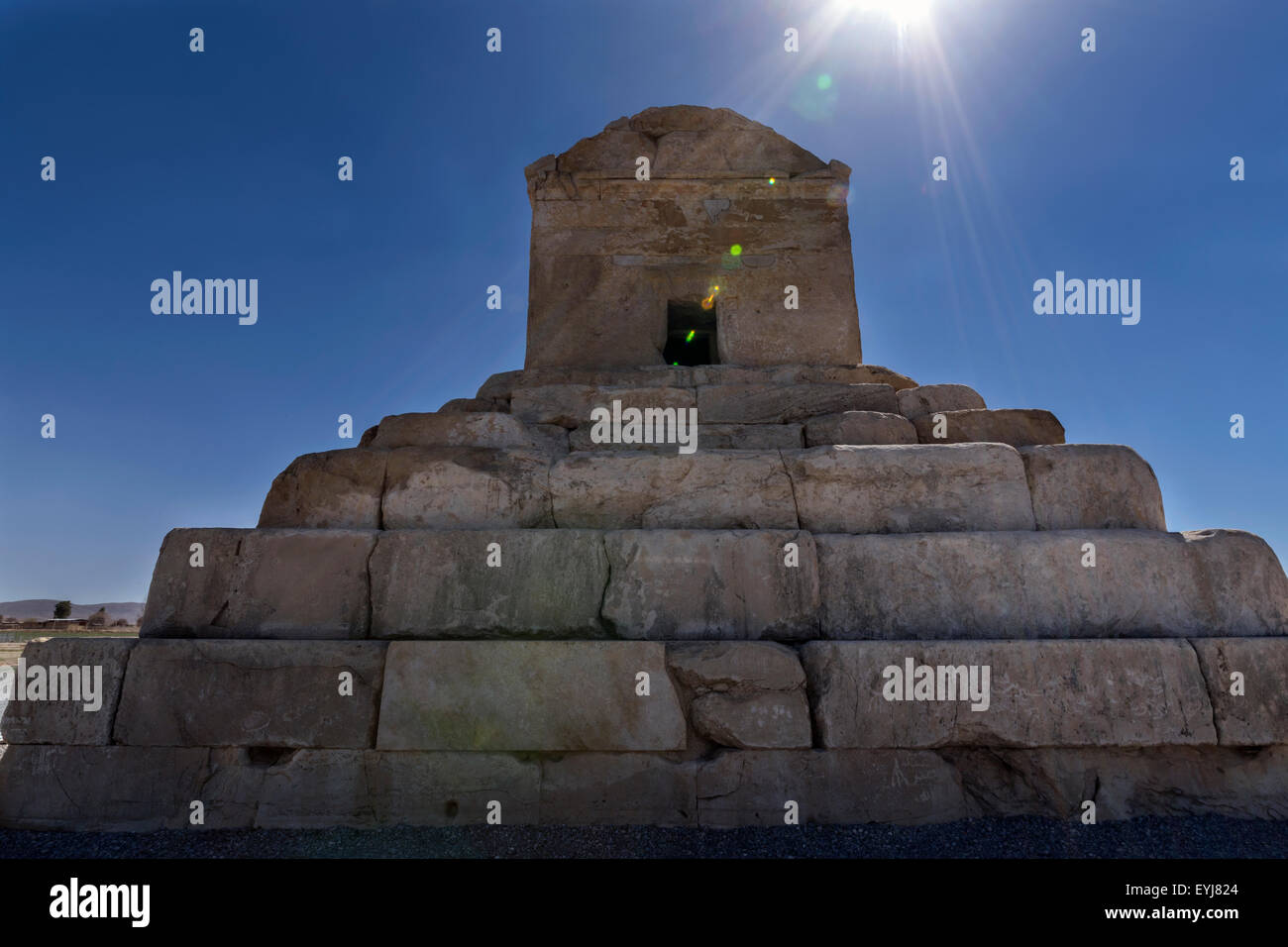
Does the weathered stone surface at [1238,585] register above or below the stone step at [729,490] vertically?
below

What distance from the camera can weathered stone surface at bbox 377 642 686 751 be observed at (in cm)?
374

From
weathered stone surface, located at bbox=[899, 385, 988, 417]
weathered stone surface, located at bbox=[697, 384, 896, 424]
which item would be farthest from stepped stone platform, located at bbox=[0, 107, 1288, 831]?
weathered stone surface, located at bbox=[899, 385, 988, 417]

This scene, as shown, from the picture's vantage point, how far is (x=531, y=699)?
12.4 feet

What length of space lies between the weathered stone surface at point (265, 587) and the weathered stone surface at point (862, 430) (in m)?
3.15

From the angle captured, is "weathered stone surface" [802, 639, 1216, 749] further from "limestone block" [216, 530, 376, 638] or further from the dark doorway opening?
the dark doorway opening

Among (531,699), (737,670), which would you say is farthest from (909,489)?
(531,699)

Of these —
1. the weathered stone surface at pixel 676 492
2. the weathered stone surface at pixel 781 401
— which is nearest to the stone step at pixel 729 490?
the weathered stone surface at pixel 676 492

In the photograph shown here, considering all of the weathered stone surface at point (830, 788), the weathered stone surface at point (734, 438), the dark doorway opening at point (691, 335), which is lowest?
the weathered stone surface at point (830, 788)

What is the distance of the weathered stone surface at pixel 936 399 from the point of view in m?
5.61

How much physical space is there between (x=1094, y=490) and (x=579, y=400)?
3.68 m

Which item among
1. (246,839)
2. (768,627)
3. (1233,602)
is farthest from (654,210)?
(246,839)

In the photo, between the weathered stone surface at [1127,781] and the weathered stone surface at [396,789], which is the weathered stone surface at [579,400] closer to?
the weathered stone surface at [396,789]

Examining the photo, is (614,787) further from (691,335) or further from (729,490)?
(691,335)

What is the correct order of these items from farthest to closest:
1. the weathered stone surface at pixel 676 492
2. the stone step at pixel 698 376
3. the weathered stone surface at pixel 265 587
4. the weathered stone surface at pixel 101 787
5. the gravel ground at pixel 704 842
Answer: the stone step at pixel 698 376 < the weathered stone surface at pixel 676 492 < the weathered stone surface at pixel 265 587 < the weathered stone surface at pixel 101 787 < the gravel ground at pixel 704 842
